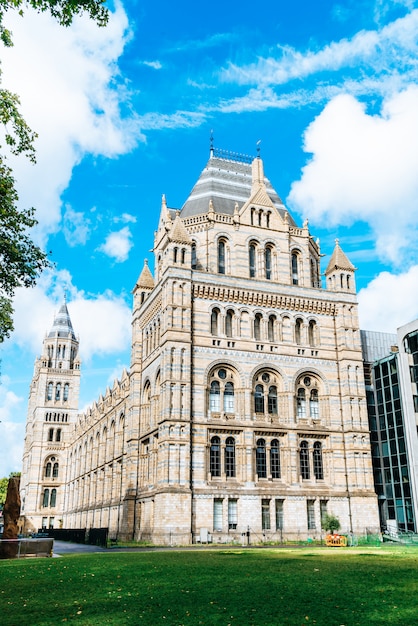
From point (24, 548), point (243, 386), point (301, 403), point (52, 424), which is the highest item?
point (52, 424)

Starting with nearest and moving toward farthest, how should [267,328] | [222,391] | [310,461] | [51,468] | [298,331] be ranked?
[222,391] → [310,461] → [267,328] → [298,331] → [51,468]

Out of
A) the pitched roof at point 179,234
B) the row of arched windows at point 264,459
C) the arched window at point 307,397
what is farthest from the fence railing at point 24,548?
the pitched roof at point 179,234

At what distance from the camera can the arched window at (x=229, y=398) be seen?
1734 inches

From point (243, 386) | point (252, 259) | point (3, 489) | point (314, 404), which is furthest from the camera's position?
point (3, 489)

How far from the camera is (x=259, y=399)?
148ft

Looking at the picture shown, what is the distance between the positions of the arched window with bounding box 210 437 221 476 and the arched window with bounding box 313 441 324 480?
7895 millimetres

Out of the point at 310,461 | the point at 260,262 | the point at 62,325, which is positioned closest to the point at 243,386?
the point at 310,461

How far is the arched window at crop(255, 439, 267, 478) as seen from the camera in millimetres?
43438

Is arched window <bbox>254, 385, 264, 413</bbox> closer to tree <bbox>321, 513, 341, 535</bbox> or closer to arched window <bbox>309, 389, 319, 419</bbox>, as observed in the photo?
arched window <bbox>309, 389, 319, 419</bbox>

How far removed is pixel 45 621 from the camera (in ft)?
40.3

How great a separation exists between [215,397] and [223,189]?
2067cm

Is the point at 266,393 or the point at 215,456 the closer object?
the point at 215,456

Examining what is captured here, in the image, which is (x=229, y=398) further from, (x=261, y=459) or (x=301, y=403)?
(x=301, y=403)

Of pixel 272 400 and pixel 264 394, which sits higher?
pixel 264 394
